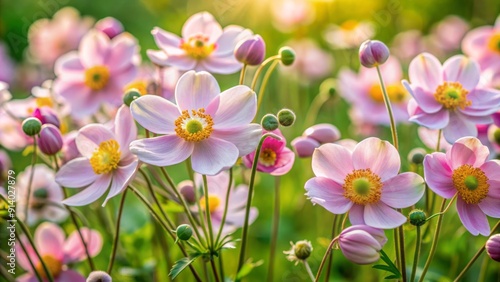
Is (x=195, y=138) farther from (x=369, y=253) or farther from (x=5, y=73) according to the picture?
(x=5, y=73)

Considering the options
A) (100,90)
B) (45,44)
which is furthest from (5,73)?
(100,90)

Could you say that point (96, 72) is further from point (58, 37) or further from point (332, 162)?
point (58, 37)

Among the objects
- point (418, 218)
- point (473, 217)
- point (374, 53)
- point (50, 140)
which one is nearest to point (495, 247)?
point (473, 217)

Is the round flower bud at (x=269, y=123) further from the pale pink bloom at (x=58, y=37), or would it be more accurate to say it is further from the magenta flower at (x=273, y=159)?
the pale pink bloom at (x=58, y=37)

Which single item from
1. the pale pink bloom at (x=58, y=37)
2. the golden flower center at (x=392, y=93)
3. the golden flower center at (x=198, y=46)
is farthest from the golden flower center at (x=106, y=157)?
the pale pink bloom at (x=58, y=37)

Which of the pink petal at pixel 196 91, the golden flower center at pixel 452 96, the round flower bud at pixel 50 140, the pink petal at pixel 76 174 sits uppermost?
the golden flower center at pixel 452 96

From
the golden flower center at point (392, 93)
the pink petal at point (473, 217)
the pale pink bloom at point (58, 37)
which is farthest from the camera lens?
the pale pink bloom at point (58, 37)
